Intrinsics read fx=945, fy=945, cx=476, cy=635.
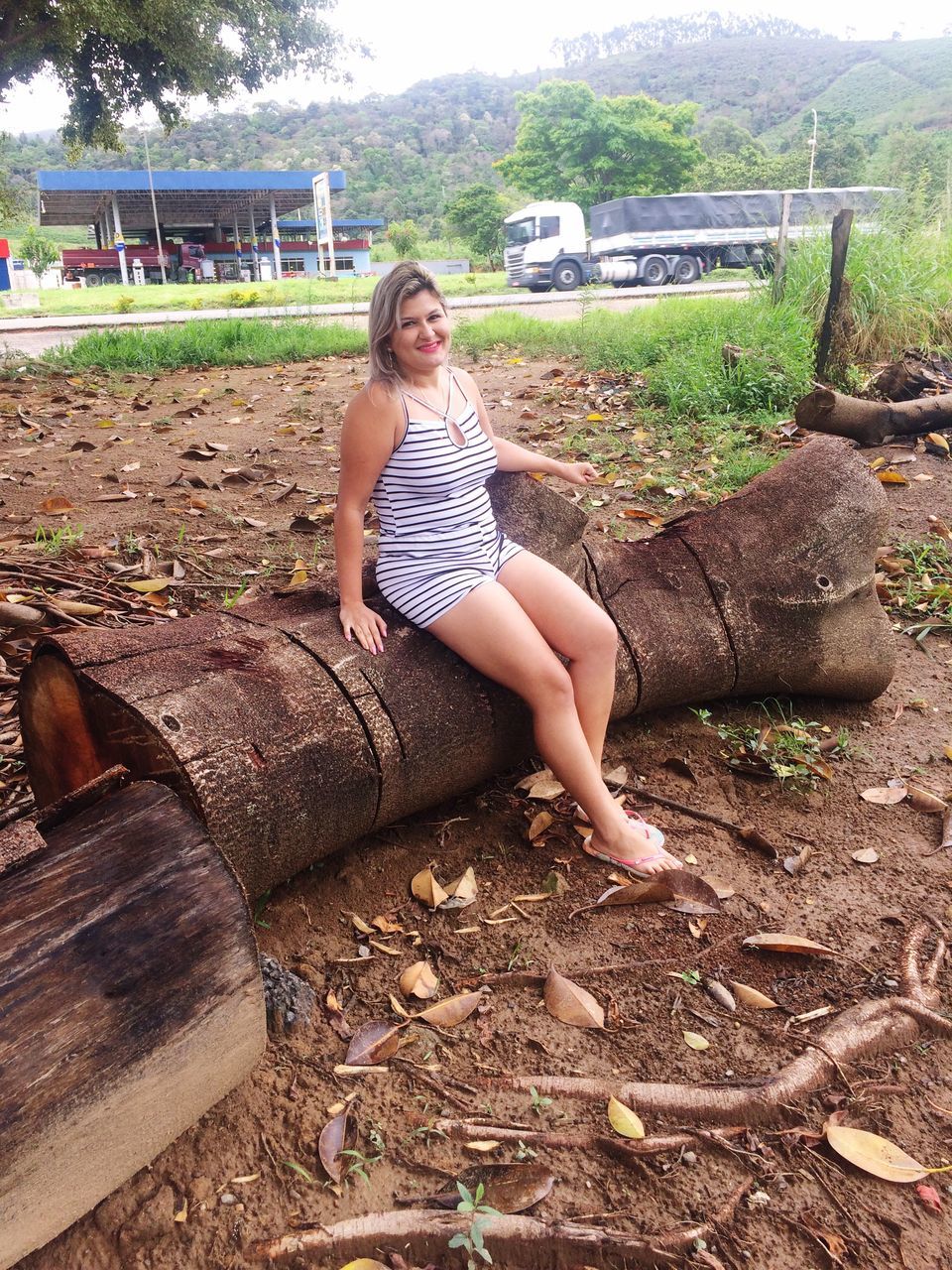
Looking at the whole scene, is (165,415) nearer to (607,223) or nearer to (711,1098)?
(711,1098)

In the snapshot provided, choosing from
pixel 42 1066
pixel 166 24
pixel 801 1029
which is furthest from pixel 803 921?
pixel 166 24

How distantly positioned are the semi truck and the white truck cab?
0.03 meters

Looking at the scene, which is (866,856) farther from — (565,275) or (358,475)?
(565,275)

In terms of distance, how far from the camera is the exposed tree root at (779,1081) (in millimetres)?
1681

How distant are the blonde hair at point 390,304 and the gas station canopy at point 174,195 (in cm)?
4546

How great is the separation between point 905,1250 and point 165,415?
6498 mm

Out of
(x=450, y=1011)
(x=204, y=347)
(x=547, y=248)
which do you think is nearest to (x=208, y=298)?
(x=547, y=248)

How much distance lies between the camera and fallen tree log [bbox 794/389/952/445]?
534 cm

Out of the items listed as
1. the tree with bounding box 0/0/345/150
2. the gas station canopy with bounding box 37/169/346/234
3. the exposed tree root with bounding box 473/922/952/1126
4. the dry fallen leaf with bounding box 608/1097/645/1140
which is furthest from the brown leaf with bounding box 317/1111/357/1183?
the gas station canopy with bounding box 37/169/346/234

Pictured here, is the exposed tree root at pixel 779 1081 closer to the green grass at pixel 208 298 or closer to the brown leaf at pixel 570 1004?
the brown leaf at pixel 570 1004

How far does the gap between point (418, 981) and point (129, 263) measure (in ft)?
161

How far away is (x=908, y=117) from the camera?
86062 millimetres


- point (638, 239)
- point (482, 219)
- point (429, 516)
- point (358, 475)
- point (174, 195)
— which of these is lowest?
point (429, 516)

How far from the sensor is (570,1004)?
1938mm
